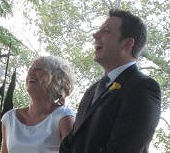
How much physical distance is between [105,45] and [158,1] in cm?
329

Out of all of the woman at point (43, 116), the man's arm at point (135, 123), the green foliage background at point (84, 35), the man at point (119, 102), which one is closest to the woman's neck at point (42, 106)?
the woman at point (43, 116)

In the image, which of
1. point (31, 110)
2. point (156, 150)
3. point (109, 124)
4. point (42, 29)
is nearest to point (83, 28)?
point (42, 29)

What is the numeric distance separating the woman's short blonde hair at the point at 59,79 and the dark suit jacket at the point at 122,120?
0.24 metres

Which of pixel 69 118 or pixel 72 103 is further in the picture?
pixel 72 103

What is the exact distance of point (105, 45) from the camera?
158cm

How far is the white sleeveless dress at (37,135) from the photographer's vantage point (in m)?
1.67

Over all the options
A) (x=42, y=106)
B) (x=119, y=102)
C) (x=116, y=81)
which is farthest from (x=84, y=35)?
(x=119, y=102)

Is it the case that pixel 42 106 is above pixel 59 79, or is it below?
below

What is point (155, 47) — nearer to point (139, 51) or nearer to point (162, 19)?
point (162, 19)

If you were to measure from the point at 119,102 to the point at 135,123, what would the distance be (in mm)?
117

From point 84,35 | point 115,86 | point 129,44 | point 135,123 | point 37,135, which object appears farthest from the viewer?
point 84,35

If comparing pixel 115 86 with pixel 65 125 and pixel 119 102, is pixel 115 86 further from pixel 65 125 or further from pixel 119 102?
pixel 65 125

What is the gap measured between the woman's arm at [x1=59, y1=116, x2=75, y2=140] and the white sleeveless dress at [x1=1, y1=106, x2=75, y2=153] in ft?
0.05

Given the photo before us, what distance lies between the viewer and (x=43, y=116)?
5.83ft
